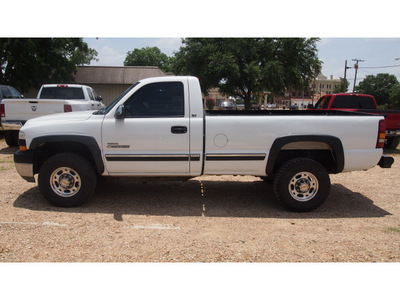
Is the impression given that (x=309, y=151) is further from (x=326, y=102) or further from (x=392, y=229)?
(x=326, y=102)

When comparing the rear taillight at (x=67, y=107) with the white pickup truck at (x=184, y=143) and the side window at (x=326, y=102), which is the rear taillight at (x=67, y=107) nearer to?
the white pickup truck at (x=184, y=143)

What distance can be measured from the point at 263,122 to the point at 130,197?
2.60 meters

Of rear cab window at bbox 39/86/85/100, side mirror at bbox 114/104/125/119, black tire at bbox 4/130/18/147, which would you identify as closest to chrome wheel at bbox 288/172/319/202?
side mirror at bbox 114/104/125/119

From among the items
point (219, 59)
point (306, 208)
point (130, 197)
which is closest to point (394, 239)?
point (306, 208)

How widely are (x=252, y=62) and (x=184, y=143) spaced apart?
64.1ft

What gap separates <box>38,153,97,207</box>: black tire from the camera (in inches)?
183

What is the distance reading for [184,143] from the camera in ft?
15.1

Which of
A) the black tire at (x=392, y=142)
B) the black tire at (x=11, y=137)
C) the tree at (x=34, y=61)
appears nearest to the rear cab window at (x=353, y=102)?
the black tire at (x=392, y=142)

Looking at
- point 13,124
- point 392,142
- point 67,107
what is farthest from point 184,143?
point 392,142

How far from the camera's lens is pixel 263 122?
4.58m

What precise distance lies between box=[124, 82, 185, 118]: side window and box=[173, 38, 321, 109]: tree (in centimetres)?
1803

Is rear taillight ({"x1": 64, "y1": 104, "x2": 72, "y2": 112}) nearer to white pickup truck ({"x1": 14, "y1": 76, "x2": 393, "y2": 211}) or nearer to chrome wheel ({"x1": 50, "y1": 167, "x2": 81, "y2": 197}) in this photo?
white pickup truck ({"x1": 14, "y1": 76, "x2": 393, "y2": 211})

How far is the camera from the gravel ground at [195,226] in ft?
11.3

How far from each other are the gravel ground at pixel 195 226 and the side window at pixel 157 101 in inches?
58.2
